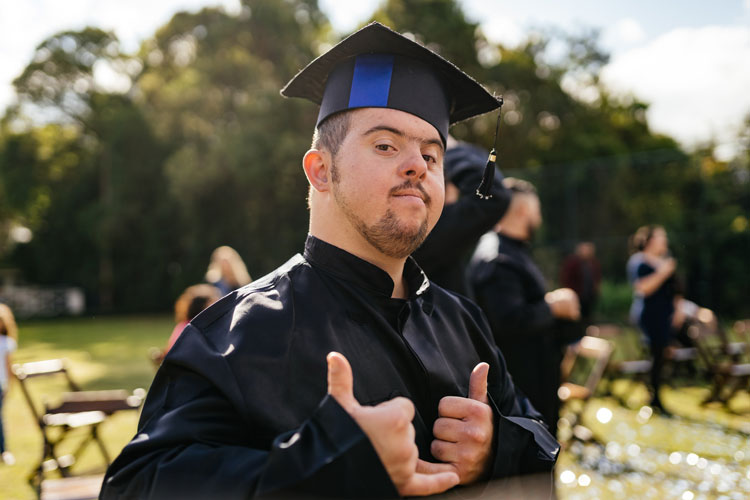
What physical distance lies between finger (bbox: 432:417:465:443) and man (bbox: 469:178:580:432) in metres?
2.46

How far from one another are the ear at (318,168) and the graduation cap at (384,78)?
0.37 feet

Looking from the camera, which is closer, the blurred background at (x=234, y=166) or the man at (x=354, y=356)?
the man at (x=354, y=356)

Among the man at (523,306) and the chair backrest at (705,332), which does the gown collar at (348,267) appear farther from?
the chair backrest at (705,332)

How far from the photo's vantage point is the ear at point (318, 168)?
1.65 m

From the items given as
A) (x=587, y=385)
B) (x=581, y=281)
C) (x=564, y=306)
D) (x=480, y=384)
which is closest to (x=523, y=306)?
(x=564, y=306)

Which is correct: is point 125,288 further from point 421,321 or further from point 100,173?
point 421,321

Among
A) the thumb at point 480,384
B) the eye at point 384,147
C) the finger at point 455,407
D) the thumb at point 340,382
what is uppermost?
the eye at point 384,147

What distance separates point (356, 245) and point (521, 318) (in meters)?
2.49

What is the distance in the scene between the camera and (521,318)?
3896 mm

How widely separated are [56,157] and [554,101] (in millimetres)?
24899

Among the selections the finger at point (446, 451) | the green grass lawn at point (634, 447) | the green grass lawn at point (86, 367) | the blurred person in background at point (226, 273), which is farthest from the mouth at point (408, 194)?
the blurred person in background at point (226, 273)

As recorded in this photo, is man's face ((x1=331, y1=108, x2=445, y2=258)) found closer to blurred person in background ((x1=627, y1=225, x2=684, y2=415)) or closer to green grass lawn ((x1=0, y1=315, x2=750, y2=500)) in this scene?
green grass lawn ((x1=0, y1=315, x2=750, y2=500))

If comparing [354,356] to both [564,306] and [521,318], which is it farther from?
[564,306]

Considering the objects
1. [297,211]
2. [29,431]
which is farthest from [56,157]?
[29,431]
